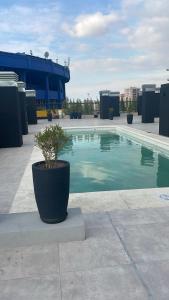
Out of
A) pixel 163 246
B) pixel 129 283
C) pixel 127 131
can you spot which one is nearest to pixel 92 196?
pixel 163 246

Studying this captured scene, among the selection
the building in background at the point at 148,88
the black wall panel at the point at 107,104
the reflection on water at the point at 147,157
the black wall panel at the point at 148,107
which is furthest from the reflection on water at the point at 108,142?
the black wall panel at the point at 107,104

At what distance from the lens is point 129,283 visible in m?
3.23

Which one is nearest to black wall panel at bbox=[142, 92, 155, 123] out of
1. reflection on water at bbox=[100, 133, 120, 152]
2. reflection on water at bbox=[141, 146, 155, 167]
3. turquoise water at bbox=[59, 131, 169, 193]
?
reflection on water at bbox=[100, 133, 120, 152]

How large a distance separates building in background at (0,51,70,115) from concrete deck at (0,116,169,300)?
39.9m

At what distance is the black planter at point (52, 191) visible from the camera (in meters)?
4.06

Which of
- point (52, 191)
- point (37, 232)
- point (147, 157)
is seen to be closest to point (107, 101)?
point (147, 157)

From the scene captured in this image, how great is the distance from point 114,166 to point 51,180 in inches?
253

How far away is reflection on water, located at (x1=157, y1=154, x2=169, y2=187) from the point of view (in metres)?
8.05

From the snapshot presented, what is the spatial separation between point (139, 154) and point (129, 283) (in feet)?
31.4

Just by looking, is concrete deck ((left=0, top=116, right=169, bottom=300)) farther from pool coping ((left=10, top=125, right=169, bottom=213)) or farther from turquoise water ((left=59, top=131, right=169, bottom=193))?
turquoise water ((left=59, top=131, right=169, bottom=193))

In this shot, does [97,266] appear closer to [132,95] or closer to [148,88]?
[148,88]

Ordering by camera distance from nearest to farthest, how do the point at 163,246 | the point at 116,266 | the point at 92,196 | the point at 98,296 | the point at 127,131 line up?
the point at 98,296
the point at 116,266
the point at 163,246
the point at 92,196
the point at 127,131

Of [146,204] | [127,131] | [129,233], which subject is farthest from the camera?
[127,131]

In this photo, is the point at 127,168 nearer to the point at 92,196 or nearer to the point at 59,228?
the point at 92,196
